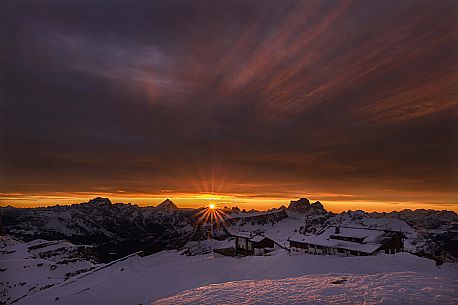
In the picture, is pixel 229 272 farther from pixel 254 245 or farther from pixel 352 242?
pixel 352 242

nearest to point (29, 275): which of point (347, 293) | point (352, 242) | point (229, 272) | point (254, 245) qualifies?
point (254, 245)

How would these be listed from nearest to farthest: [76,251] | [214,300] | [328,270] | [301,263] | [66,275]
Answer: [214,300] → [328,270] → [301,263] → [66,275] → [76,251]

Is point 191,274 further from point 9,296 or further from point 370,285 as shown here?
point 9,296

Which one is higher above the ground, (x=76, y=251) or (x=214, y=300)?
(x=214, y=300)

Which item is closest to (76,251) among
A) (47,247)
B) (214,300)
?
(47,247)

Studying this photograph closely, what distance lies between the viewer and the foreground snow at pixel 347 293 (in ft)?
41.7

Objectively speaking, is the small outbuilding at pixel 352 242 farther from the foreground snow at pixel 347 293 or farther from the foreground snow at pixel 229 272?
the foreground snow at pixel 347 293

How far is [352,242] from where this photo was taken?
195ft

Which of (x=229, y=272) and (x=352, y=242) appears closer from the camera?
(x=229, y=272)

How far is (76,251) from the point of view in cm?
11900

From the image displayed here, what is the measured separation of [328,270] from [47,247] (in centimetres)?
12374

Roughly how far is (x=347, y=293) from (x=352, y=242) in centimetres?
4996

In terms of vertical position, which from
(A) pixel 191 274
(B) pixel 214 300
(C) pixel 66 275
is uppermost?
(B) pixel 214 300

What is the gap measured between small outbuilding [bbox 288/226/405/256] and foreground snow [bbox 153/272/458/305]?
39.4m
